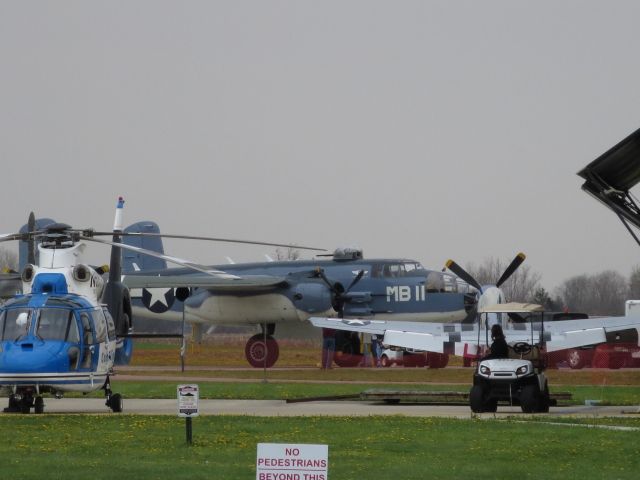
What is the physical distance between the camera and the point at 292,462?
412 inches

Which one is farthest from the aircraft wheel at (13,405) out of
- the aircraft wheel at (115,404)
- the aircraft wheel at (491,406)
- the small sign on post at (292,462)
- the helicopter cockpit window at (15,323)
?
the small sign on post at (292,462)

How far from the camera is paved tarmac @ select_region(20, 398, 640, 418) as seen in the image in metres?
25.9

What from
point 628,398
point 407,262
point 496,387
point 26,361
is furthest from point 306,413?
point 407,262

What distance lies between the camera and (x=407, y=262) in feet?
179

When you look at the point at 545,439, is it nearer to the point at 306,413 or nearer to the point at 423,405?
the point at 306,413

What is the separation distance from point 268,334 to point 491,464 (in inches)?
1617

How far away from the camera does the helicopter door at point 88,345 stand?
25391 millimetres

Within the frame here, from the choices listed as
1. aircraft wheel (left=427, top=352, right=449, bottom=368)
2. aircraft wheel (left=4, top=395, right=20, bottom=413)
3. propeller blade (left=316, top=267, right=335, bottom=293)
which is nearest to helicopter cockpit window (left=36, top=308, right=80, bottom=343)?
aircraft wheel (left=4, top=395, right=20, bottom=413)

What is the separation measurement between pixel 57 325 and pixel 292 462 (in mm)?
15435

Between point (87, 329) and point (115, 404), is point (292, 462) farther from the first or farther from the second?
point (115, 404)

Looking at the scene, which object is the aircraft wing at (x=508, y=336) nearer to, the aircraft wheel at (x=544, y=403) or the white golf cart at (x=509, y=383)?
the white golf cart at (x=509, y=383)

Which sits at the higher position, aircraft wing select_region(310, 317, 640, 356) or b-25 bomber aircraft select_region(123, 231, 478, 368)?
b-25 bomber aircraft select_region(123, 231, 478, 368)

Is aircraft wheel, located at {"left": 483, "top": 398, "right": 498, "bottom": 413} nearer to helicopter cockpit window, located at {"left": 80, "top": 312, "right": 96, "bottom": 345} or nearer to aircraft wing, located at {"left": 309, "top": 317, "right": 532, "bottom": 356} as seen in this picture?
aircraft wing, located at {"left": 309, "top": 317, "right": 532, "bottom": 356}

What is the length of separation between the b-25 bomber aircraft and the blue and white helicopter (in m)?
25.2
